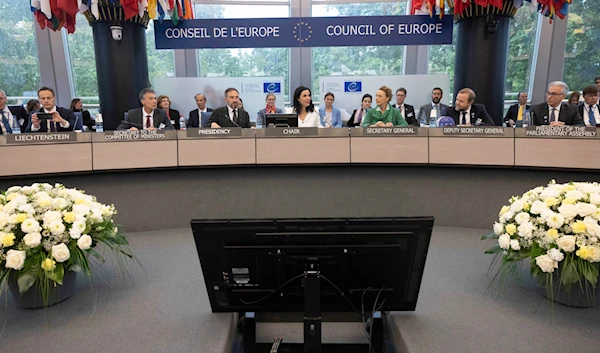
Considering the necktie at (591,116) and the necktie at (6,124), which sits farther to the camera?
the necktie at (591,116)

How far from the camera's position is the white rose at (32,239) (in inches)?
69.1

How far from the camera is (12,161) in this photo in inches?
113

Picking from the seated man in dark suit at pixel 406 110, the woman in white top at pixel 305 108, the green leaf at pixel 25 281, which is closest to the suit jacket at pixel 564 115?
the seated man in dark suit at pixel 406 110

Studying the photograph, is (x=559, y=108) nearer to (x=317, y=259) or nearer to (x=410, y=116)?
(x=410, y=116)

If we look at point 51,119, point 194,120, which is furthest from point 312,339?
point 194,120

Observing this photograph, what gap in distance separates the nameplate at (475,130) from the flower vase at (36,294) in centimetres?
267

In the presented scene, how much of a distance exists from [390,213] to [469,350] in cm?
181

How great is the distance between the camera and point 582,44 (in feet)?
25.8

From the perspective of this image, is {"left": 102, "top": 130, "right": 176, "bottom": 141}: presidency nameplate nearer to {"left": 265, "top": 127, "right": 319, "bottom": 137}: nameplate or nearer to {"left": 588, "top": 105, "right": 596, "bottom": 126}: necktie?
{"left": 265, "top": 127, "right": 319, "bottom": 137}: nameplate

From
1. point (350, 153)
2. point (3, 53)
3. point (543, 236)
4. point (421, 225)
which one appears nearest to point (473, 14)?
point (350, 153)

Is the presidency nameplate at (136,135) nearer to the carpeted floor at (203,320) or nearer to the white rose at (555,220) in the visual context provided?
the carpeted floor at (203,320)

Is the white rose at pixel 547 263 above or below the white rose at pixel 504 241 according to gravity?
below

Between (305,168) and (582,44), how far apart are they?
7344 mm

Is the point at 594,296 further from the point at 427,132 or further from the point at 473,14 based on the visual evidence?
the point at 473,14
